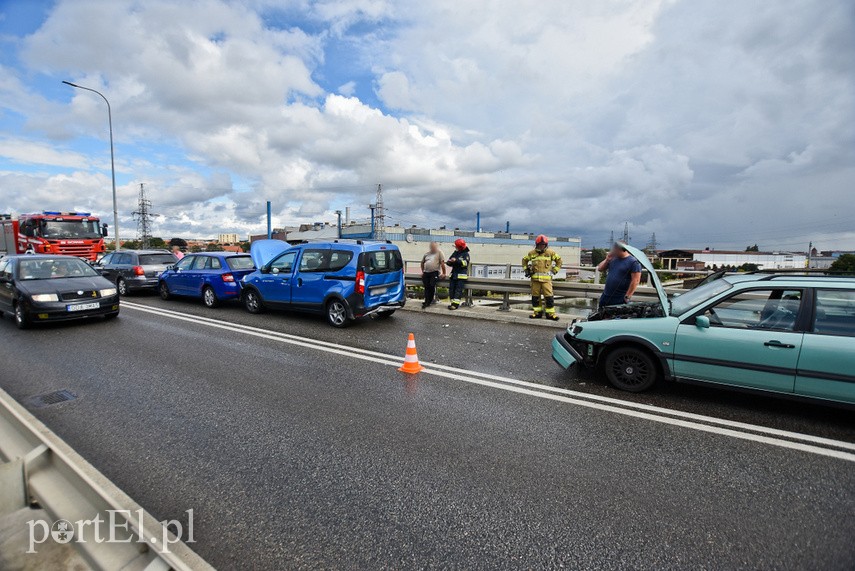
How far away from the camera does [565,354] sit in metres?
5.08

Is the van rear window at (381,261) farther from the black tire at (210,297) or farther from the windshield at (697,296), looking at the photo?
the windshield at (697,296)

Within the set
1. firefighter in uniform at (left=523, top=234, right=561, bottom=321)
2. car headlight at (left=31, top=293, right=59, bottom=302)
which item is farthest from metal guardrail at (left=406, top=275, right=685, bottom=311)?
car headlight at (left=31, top=293, right=59, bottom=302)

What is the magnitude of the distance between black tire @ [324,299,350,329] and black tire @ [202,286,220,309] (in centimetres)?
408

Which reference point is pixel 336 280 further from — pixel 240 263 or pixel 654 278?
pixel 654 278

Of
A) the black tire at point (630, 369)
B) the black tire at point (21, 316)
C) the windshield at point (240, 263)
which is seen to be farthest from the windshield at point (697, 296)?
the black tire at point (21, 316)

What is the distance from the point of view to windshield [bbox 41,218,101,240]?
18812 mm

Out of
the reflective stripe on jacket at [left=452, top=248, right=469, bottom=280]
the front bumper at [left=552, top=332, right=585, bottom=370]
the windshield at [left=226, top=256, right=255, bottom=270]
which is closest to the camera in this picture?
the front bumper at [left=552, top=332, right=585, bottom=370]

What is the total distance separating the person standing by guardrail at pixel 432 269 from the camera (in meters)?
10.4

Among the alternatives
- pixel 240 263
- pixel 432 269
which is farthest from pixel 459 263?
pixel 240 263

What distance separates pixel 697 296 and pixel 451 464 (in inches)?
140

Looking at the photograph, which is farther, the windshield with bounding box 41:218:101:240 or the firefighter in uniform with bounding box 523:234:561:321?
the windshield with bounding box 41:218:101:240

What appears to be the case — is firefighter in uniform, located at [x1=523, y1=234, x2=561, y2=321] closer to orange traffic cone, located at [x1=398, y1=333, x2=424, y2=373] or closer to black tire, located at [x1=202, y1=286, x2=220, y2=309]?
orange traffic cone, located at [x1=398, y1=333, x2=424, y2=373]

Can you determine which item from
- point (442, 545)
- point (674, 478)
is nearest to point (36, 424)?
point (442, 545)

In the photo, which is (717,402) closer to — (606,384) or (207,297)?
(606,384)
